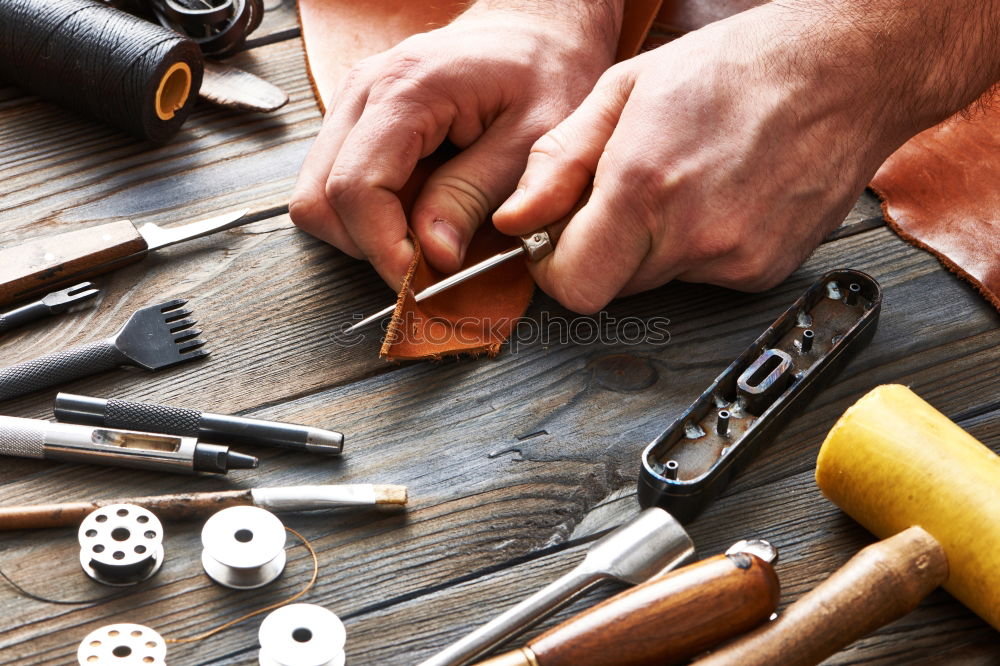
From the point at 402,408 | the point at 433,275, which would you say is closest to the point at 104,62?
the point at 433,275

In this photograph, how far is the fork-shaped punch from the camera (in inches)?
36.9

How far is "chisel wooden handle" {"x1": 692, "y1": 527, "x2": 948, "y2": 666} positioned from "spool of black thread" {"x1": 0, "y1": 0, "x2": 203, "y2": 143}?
3.03 feet

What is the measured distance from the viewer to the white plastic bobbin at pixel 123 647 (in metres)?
0.73

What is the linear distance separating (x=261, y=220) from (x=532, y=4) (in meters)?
0.43

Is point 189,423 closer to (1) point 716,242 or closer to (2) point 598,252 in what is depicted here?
(2) point 598,252

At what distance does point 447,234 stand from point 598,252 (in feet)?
0.54

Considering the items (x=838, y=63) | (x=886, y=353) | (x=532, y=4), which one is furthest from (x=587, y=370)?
(x=532, y=4)

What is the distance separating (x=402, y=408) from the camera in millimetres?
959

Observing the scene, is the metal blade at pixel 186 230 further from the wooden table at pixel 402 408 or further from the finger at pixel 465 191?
the finger at pixel 465 191

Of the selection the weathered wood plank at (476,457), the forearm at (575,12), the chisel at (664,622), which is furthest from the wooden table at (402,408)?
the forearm at (575,12)

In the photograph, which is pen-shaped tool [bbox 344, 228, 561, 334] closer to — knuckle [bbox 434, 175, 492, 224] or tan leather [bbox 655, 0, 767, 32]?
knuckle [bbox 434, 175, 492, 224]

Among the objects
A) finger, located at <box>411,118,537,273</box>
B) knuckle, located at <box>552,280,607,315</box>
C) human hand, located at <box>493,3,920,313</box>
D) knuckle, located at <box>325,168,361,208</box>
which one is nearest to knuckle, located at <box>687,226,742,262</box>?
human hand, located at <box>493,3,920,313</box>

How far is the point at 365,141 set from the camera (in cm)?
104

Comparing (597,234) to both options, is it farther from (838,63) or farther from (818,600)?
(818,600)
